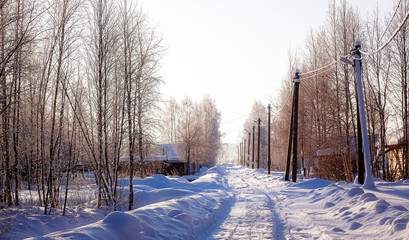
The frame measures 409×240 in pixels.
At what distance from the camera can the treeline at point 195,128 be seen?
41.9 m

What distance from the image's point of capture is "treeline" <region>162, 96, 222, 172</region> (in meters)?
41.9

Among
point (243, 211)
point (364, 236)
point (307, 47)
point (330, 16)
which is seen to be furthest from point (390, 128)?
point (364, 236)

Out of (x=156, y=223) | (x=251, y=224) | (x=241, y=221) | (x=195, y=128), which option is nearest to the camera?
(x=156, y=223)

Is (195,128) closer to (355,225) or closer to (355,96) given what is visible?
(355,96)

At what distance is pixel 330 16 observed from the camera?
942 inches

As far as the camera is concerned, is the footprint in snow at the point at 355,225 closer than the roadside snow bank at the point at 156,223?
No

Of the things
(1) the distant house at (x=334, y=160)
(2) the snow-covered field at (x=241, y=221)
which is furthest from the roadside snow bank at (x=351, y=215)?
(1) the distant house at (x=334, y=160)

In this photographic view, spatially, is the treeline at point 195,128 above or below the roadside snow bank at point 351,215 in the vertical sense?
above

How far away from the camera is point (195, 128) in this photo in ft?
140

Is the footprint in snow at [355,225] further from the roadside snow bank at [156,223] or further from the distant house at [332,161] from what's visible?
the distant house at [332,161]

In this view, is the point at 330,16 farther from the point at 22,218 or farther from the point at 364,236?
the point at 22,218

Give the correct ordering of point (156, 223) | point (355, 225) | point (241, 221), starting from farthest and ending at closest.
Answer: point (241, 221) < point (355, 225) < point (156, 223)

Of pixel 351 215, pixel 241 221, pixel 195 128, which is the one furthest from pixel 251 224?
pixel 195 128

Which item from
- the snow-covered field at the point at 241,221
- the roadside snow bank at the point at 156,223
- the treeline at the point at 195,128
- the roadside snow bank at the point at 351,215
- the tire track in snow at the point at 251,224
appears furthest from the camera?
the treeline at the point at 195,128
